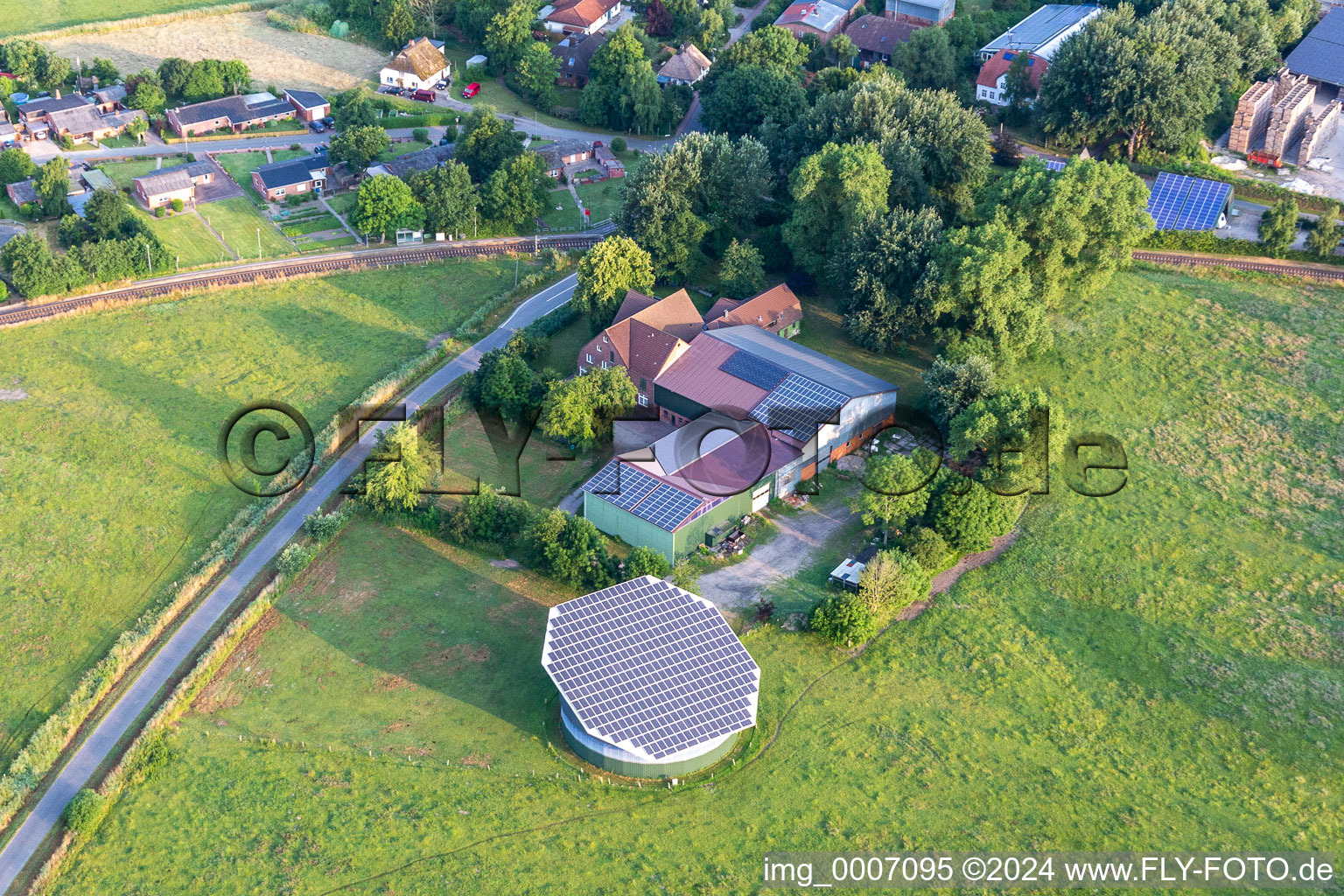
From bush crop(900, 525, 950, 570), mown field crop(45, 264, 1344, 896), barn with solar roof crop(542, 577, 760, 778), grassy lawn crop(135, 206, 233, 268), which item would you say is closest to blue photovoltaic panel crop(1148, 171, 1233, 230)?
mown field crop(45, 264, 1344, 896)

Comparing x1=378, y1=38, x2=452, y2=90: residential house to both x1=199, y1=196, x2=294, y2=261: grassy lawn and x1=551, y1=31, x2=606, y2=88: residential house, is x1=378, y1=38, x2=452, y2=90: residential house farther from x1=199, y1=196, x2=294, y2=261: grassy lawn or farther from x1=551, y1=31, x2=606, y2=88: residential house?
x1=199, y1=196, x2=294, y2=261: grassy lawn

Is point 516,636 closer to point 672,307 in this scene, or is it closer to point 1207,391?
point 672,307

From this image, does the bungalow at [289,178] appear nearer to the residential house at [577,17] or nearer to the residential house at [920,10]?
the residential house at [577,17]

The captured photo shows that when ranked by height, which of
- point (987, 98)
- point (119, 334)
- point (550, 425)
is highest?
point (987, 98)

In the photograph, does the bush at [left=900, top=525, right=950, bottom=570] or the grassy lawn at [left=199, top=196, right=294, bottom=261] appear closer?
the bush at [left=900, top=525, right=950, bottom=570]

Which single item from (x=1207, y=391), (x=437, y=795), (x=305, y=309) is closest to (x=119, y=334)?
(x=305, y=309)

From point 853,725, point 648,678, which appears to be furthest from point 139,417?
point 853,725
